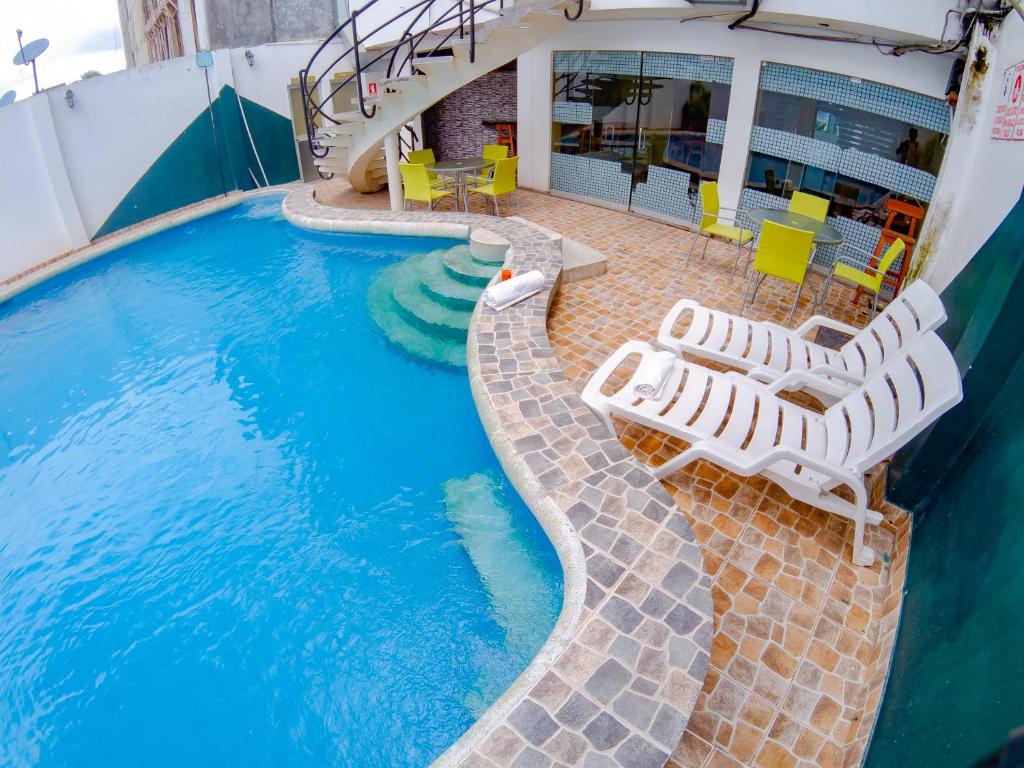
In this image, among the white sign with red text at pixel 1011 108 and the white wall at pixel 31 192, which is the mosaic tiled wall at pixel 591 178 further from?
the white wall at pixel 31 192

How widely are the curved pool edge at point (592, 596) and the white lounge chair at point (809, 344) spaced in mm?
1144

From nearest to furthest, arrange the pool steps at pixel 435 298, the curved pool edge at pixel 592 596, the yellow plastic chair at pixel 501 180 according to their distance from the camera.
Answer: the curved pool edge at pixel 592 596 < the pool steps at pixel 435 298 < the yellow plastic chair at pixel 501 180

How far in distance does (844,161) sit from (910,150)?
2.21ft

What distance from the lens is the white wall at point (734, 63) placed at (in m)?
5.12

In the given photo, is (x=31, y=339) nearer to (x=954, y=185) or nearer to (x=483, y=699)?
(x=483, y=699)

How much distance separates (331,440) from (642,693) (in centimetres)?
305

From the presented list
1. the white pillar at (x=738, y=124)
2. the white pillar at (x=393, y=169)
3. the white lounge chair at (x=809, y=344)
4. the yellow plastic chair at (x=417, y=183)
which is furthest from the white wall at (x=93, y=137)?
the white lounge chair at (x=809, y=344)

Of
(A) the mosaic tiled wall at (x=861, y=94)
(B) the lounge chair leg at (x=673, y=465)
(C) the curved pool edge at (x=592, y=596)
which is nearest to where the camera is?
(C) the curved pool edge at (x=592, y=596)

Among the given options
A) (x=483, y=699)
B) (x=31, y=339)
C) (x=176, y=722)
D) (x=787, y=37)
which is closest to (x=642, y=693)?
(x=483, y=699)

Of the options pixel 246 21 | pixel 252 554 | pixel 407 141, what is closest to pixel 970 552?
pixel 252 554

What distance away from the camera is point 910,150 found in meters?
5.25

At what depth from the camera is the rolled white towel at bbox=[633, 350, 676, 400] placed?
3619 millimetres

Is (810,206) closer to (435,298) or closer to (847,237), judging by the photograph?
(847,237)

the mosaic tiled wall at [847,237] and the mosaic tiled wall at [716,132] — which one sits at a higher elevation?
the mosaic tiled wall at [716,132]
